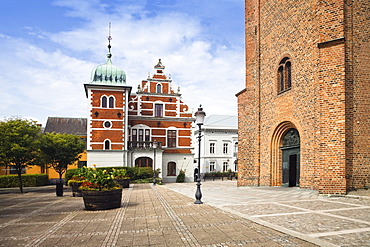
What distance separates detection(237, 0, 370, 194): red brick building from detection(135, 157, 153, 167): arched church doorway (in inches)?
720

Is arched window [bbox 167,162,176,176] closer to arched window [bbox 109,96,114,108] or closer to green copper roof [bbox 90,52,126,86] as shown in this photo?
arched window [bbox 109,96,114,108]

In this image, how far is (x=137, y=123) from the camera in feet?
121

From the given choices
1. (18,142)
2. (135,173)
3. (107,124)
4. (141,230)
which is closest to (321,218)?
(141,230)

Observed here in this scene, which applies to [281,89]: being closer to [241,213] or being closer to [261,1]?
[261,1]

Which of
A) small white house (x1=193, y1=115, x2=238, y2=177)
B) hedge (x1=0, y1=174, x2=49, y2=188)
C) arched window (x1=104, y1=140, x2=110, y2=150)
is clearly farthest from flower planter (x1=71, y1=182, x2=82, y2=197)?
small white house (x1=193, y1=115, x2=238, y2=177)

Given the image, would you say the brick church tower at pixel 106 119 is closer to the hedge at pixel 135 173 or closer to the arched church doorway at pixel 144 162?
the arched church doorway at pixel 144 162

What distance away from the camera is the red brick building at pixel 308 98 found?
12.4 meters

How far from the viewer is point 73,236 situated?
6465 millimetres

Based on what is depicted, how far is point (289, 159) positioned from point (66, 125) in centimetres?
3762

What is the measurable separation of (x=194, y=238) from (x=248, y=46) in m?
16.4

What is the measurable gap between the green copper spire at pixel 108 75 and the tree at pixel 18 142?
41.0ft

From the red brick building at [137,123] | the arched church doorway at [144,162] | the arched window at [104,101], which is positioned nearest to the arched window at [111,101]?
the red brick building at [137,123]

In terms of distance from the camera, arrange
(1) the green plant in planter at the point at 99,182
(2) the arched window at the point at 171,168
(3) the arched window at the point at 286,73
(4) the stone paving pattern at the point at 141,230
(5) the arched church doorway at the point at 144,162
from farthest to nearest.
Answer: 1. (2) the arched window at the point at 171,168
2. (5) the arched church doorway at the point at 144,162
3. (3) the arched window at the point at 286,73
4. (1) the green plant in planter at the point at 99,182
5. (4) the stone paving pattern at the point at 141,230

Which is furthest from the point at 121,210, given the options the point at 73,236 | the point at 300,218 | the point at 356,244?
the point at 356,244
